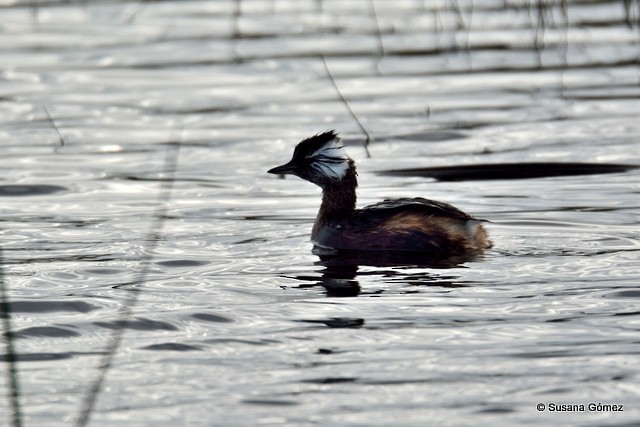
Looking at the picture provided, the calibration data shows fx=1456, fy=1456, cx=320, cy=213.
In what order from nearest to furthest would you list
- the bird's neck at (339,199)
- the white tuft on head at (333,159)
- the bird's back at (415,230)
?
the bird's back at (415,230) → the bird's neck at (339,199) → the white tuft on head at (333,159)

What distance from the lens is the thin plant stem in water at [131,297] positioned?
18.6 ft

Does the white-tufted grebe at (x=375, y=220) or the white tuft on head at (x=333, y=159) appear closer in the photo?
the white-tufted grebe at (x=375, y=220)

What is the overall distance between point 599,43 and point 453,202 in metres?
7.22

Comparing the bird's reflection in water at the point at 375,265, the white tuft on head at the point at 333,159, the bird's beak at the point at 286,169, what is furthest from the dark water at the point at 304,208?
the white tuft on head at the point at 333,159

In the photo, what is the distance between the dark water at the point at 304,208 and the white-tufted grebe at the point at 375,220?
0.28 meters

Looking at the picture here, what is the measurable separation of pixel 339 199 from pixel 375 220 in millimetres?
626

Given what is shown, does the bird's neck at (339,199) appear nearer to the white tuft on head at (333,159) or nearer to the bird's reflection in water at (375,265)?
the white tuft on head at (333,159)

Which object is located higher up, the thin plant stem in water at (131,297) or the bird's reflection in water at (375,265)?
the thin plant stem in water at (131,297)

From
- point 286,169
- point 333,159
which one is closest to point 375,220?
point 333,159

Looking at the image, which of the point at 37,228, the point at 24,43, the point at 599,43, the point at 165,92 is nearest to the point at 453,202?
the point at 37,228

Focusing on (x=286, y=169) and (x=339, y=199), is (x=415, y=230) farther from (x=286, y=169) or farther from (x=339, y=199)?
(x=286, y=169)

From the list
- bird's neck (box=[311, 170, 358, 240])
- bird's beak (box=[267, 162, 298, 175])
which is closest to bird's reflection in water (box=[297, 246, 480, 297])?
bird's neck (box=[311, 170, 358, 240])

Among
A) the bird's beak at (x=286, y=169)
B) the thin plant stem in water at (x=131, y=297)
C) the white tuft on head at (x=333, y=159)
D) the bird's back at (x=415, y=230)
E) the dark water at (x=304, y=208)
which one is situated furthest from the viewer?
the bird's beak at (x=286, y=169)

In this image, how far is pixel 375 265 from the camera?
921 centimetres
